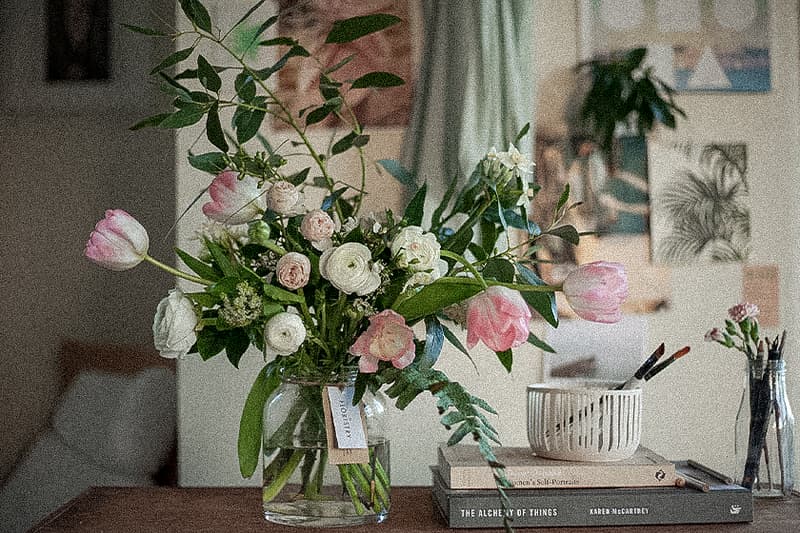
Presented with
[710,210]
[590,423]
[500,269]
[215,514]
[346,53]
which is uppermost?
[346,53]

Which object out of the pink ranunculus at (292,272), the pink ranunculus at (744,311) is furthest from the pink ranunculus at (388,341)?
the pink ranunculus at (744,311)

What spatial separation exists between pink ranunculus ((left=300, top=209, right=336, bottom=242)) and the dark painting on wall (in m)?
0.79

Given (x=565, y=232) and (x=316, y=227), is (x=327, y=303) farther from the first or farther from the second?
(x=565, y=232)

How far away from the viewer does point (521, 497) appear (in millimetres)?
1229

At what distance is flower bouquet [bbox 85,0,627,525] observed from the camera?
3.78 ft

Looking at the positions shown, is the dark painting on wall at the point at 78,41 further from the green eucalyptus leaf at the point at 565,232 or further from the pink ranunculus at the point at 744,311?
the pink ranunculus at the point at 744,311

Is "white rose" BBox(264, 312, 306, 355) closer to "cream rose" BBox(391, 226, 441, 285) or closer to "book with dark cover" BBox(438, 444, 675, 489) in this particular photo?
"cream rose" BBox(391, 226, 441, 285)

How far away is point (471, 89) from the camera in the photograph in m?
1.64

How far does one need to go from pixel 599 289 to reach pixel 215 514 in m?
0.65

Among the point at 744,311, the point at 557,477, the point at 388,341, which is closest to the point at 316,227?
the point at 388,341

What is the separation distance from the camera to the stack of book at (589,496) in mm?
1226

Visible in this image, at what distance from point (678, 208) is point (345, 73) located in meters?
0.65

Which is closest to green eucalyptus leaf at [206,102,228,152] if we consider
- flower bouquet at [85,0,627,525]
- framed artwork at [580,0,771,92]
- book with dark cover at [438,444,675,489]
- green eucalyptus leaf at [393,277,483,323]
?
flower bouquet at [85,0,627,525]

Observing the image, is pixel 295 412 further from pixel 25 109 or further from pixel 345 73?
pixel 25 109
